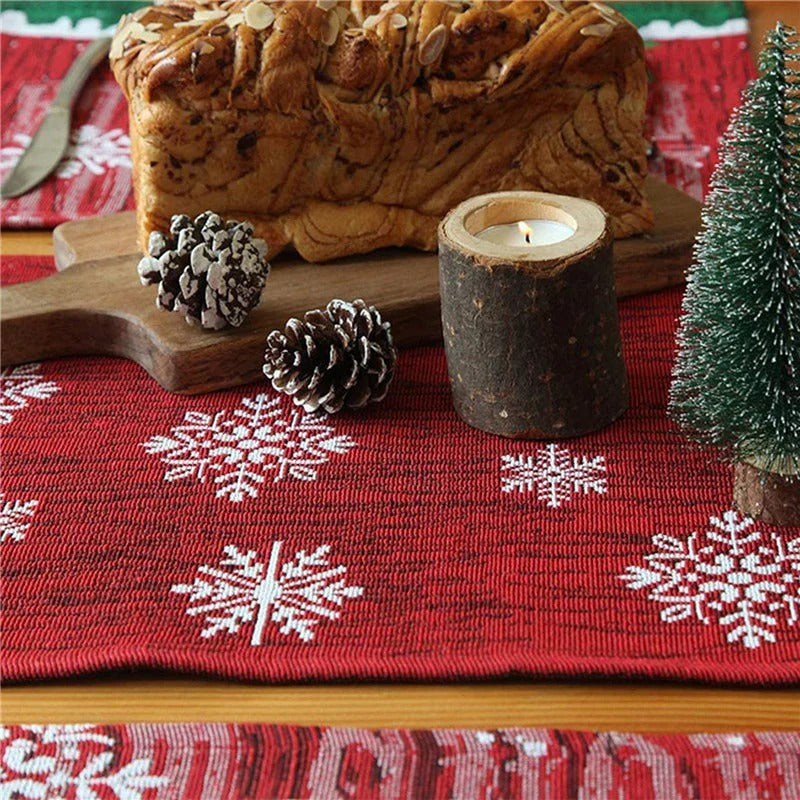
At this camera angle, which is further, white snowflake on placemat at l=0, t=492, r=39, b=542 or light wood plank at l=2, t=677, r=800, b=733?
white snowflake on placemat at l=0, t=492, r=39, b=542

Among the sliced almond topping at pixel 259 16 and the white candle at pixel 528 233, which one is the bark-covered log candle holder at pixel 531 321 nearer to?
the white candle at pixel 528 233

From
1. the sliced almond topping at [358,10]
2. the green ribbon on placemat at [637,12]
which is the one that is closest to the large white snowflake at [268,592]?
the sliced almond topping at [358,10]

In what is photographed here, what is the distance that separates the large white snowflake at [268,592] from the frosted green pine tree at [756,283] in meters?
0.27

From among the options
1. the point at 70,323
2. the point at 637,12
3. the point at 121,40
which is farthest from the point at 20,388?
the point at 637,12

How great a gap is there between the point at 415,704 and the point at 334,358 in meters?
0.32

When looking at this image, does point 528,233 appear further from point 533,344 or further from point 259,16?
point 259,16

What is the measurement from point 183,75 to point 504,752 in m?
0.59

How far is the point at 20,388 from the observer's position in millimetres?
1088

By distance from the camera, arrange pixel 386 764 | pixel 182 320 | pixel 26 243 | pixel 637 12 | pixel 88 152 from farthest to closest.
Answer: pixel 637 12, pixel 88 152, pixel 26 243, pixel 182 320, pixel 386 764

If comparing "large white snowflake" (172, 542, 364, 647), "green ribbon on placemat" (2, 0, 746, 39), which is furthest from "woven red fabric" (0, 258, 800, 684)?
"green ribbon on placemat" (2, 0, 746, 39)

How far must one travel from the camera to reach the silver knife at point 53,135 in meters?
1.36

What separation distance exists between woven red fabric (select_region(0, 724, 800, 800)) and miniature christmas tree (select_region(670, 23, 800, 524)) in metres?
0.21

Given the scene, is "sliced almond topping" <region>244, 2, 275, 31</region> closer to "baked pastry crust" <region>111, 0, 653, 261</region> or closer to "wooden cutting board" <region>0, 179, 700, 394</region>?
"baked pastry crust" <region>111, 0, 653, 261</region>

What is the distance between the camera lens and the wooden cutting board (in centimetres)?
107
